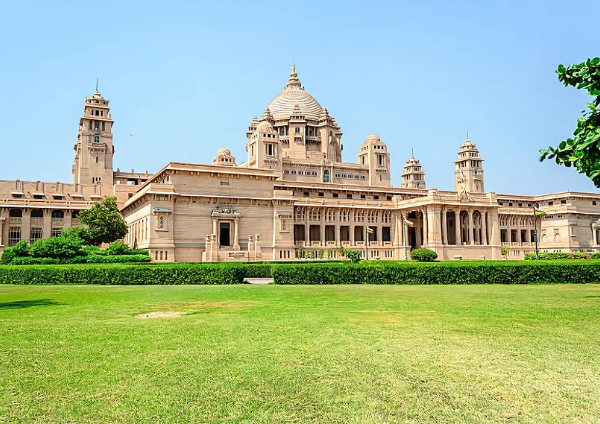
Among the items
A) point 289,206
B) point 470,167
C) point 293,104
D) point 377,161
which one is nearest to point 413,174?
point 470,167

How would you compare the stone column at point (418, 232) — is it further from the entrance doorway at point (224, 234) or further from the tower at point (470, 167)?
the tower at point (470, 167)

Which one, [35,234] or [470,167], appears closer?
[35,234]

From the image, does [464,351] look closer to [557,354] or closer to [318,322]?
[557,354]

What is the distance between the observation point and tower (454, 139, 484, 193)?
103625 mm

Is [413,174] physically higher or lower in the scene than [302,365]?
higher

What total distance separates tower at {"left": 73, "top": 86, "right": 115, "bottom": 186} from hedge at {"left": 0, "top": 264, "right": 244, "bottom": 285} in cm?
5061

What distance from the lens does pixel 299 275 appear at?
24.8 metres

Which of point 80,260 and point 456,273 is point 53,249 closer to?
point 80,260

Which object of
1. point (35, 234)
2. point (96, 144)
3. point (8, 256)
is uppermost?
point (96, 144)

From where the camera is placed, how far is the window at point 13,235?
56094mm

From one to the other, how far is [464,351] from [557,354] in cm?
161

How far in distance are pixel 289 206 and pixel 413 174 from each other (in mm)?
71422

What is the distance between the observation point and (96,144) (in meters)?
73.6

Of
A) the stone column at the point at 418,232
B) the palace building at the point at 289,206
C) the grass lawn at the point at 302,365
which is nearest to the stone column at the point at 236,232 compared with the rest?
the palace building at the point at 289,206
